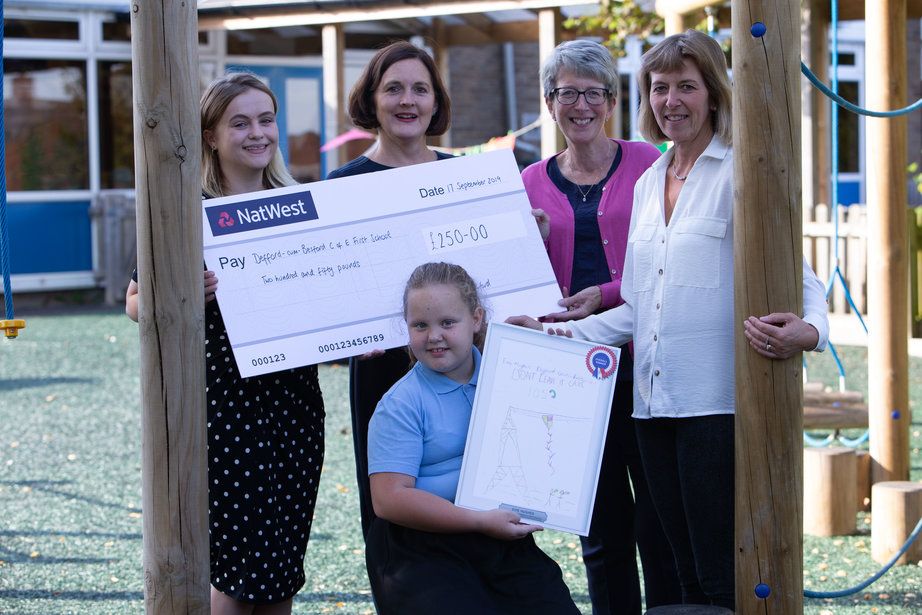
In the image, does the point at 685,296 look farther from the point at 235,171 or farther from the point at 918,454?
the point at 918,454

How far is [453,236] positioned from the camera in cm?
328

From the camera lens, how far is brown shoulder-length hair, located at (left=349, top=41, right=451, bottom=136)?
11.7 ft

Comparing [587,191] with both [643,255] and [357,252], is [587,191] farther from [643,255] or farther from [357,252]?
[357,252]

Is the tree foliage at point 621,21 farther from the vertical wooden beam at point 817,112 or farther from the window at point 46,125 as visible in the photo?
the window at point 46,125

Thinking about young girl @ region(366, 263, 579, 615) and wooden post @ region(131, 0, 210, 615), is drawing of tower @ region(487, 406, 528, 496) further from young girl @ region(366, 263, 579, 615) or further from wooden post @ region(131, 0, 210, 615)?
wooden post @ region(131, 0, 210, 615)

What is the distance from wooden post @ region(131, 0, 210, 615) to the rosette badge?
915 mm

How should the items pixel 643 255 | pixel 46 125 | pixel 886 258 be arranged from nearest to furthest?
pixel 643 255 < pixel 886 258 < pixel 46 125

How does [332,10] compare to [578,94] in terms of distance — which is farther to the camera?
[332,10]

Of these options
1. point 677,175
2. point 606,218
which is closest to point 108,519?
point 606,218

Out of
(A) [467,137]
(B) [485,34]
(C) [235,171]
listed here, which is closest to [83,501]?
(C) [235,171]

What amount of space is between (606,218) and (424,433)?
3.15ft

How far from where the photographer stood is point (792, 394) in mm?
2834

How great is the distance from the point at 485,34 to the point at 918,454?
8.66 meters

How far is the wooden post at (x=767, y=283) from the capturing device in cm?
278
